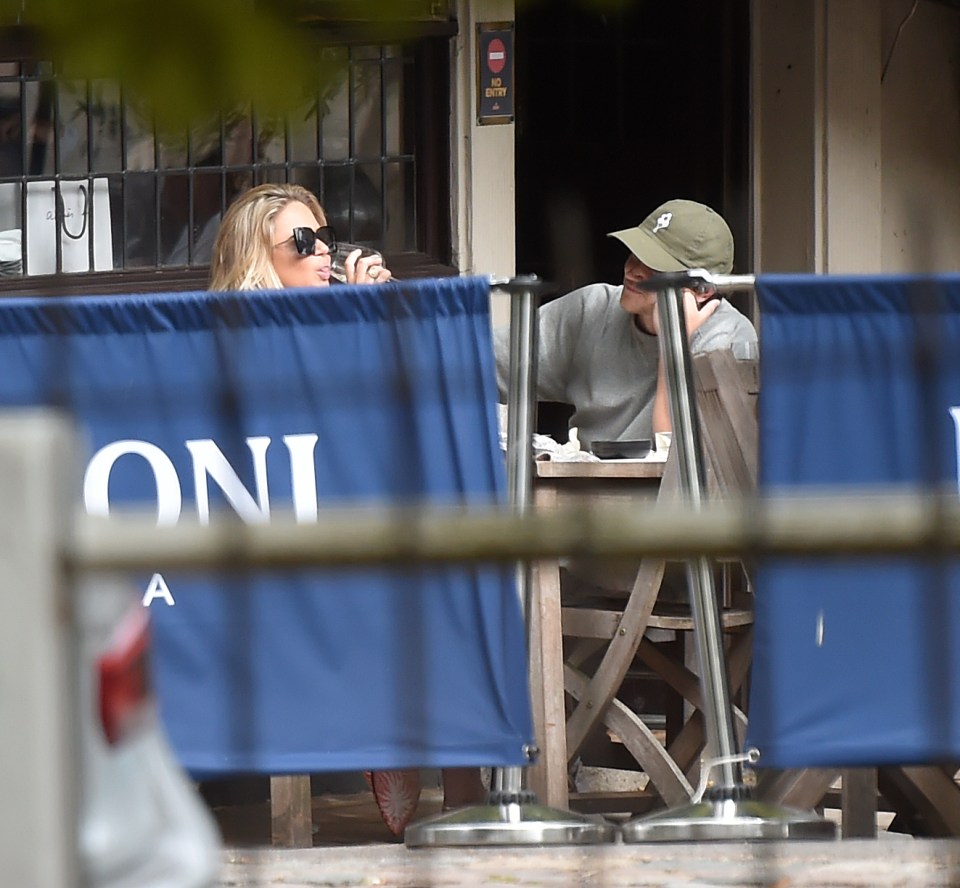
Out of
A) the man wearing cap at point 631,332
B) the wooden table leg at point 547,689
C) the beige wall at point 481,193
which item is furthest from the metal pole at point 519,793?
the beige wall at point 481,193

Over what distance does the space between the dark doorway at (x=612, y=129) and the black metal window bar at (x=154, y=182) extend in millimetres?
1437

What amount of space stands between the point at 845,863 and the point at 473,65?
13.2 ft

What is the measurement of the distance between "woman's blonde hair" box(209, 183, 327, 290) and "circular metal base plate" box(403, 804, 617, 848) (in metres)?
1.69

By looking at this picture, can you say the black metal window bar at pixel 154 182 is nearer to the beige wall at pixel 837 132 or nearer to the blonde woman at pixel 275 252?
the beige wall at pixel 837 132

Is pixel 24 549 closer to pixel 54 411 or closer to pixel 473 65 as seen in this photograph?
pixel 54 411

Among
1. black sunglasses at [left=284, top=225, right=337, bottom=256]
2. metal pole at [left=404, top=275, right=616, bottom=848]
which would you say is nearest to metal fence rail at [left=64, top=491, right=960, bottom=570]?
metal pole at [left=404, top=275, right=616, bottom=848]

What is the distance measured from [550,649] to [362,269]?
4.49ft

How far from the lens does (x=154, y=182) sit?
7281mm

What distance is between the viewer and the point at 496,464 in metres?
3.88

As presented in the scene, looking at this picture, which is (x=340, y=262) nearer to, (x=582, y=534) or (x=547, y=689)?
(x=547, y=689)

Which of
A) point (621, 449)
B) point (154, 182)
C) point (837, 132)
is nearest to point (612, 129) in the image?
point (837, 132)

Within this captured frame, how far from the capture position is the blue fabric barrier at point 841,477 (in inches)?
145

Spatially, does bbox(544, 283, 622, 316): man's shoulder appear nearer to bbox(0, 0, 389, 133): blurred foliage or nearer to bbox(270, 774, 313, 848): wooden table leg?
bbox(270, 774, 313, 848): wooden table leg

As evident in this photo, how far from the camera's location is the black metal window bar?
23.3 feet
